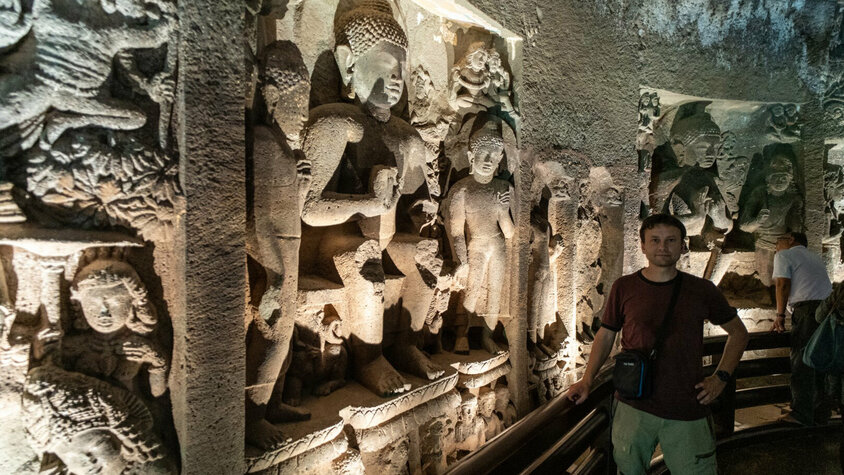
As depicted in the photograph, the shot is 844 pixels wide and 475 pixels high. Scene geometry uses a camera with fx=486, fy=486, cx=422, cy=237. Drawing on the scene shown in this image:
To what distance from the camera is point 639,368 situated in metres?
2.16

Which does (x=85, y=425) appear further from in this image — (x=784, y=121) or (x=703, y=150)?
(x=784, y=121)

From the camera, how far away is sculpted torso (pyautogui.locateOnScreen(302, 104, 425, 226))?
2.86 metres

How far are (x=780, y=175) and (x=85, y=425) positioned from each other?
7.04 metres

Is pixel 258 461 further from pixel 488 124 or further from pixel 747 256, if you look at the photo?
pixel 747 256

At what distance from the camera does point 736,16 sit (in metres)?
5.25

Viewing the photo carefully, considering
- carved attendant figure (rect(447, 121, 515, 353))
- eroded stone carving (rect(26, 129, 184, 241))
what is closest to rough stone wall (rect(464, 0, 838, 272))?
carved attendant figure (rect(447, 121, 515, 353))

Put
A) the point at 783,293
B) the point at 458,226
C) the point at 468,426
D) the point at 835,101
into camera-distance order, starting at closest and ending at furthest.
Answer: the point at 468,426 < the point at 458,226 < the point at 783,293 < the point at 835,101

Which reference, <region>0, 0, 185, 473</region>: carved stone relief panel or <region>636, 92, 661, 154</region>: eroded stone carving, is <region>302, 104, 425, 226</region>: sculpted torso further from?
<region>636, 92, 661, 154</region>: eroded stone carving

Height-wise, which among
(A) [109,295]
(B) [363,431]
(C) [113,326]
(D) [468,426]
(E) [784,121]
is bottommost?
(D) [468,426]

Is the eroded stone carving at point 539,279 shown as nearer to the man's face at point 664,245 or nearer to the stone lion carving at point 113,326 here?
the man's face at point 664,245

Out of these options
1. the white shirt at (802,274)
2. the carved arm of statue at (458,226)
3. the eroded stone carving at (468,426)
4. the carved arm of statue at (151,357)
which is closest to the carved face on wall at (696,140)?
the white shirt at (802,274)

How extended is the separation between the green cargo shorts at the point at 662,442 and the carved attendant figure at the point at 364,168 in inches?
49.4

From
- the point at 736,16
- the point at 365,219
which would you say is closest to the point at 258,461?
the point at 365,219

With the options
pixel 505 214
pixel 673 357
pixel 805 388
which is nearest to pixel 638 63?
pixel 505 214
